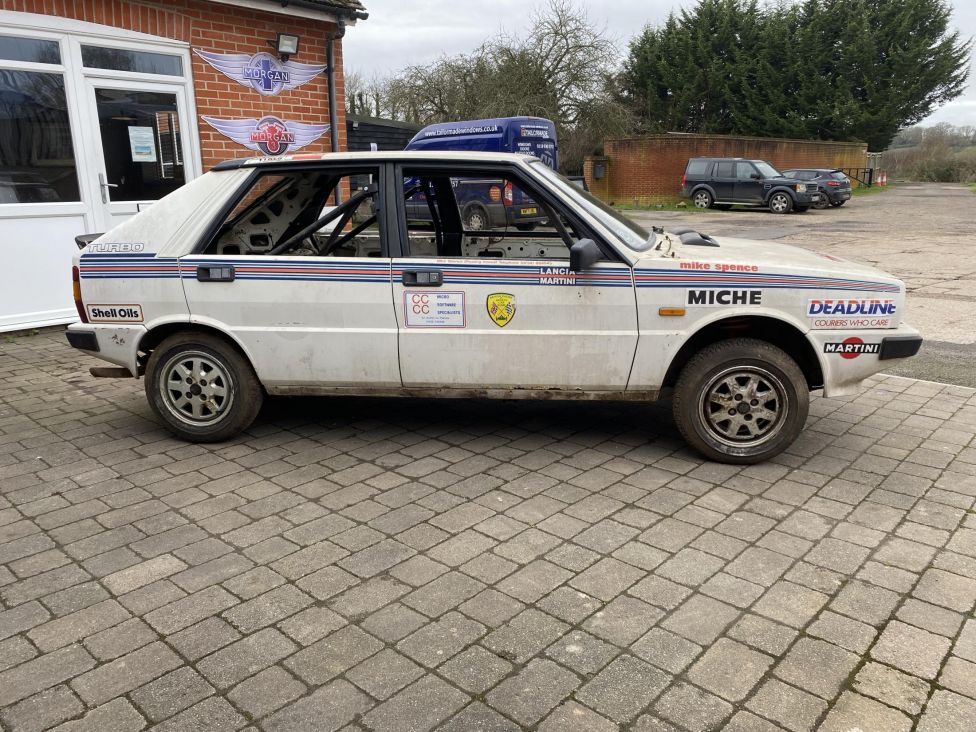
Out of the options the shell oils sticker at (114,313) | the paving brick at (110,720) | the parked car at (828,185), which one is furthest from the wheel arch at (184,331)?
the parked car at (828,185)

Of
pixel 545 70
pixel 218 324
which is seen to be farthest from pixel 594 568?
pixel 545 70

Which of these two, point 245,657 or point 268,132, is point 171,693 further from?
point 268,132

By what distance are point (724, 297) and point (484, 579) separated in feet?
6.97

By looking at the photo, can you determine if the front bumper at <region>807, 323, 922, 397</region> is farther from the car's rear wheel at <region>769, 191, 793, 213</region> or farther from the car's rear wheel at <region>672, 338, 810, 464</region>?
the car's rear wheel at <region>769, 191, 793, 213</region>

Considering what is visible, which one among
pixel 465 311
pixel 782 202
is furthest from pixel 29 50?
pixel 782 202

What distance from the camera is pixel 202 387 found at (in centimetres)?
487

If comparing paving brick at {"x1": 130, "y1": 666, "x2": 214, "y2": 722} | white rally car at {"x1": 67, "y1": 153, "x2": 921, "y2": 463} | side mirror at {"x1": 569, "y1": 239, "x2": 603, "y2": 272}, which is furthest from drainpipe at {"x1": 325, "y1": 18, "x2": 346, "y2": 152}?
paving brick at {"x1": 130, "y1": 666, "x2": 214, "y2": 722}

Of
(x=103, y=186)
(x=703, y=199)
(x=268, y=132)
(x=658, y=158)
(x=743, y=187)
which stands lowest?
(x=703, y=199)

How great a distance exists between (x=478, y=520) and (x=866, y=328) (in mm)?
2438

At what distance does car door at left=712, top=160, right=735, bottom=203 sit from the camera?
27.4 meters

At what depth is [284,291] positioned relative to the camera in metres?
4.65

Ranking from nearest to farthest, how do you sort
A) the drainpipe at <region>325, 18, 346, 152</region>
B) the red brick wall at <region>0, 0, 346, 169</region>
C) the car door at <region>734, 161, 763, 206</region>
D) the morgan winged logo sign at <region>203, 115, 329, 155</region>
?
the red brick wall at <region>0, 0, 346, 169</region>
the morgan winged logo sign at <region>203, 115, 329, 155</region>
the drainpipe at <region>325, 18, 346, 152</region>
the car door at <region>734, 161, 763, 206</region>

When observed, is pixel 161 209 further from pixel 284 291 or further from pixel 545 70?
pixel 545 70

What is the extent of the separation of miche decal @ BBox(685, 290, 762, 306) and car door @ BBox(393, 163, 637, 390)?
350mm
